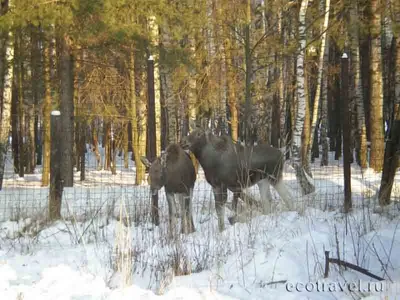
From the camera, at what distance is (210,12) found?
15.2 metres

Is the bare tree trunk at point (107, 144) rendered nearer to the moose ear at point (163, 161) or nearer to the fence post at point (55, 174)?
the fence post at point (55, 174)

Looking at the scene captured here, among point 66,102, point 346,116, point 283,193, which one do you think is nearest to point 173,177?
point 283,193

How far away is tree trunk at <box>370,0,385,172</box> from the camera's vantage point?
12.9m

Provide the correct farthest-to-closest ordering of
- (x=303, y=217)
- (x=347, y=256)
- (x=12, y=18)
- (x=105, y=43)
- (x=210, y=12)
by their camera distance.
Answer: (x=210, y=12), (x=105, y=43), (x=12, y=18), (x=303, y=217), (x=347, y=256)

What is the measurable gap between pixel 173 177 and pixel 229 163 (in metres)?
0.87

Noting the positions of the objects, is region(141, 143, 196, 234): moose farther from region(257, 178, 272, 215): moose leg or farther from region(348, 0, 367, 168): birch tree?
region(348, 0, 367, 168): birch tree

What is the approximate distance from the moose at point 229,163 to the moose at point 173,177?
0.27m

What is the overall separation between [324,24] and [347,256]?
10.3 metres

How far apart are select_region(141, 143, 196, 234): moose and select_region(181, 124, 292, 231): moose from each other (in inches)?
10.7

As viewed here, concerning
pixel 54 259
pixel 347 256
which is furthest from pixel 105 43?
pixel 347 256

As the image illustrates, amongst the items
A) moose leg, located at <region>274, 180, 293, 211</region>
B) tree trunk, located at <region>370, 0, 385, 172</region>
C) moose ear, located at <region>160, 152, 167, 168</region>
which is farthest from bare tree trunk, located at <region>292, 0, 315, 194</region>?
moose ear, located at <region>160, 152, 167, 168</region>

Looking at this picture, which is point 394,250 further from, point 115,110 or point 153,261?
point 115,110

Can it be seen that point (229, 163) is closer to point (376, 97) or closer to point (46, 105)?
point (376, 97)

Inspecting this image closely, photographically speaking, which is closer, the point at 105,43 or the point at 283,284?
the point at 283,284
